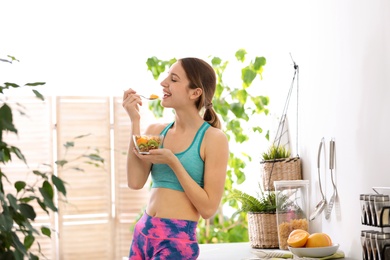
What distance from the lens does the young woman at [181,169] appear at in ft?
7.68

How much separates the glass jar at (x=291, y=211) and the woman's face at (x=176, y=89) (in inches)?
39.9

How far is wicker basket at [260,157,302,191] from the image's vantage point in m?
3.47

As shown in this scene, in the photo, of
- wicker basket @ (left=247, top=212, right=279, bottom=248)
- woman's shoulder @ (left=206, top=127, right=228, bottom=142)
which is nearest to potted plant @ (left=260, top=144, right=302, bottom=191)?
wicker basket @ (left=247, top=212, right=279, bottom=248)

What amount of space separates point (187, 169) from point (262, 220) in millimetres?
1126

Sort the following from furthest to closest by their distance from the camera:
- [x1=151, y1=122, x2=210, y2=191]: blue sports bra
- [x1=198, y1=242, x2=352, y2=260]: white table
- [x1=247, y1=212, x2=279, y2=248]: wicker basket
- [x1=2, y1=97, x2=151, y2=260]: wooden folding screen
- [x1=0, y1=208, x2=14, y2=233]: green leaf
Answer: [x1=2, y1=97, x2=151, y2=260]: wooden folding screen → [x1=247, y1=212, x2=279, y2=248]: wicker basket → [x1=198, y1=242, x2=352, y2=260]: white table → [x1=151, y1=122, x2=210, y2=191]: blue sports bra → [x1=0, y1=208, x2=14, y2=233]: green leaf

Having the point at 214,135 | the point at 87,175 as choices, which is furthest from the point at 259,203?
the point at 87,175

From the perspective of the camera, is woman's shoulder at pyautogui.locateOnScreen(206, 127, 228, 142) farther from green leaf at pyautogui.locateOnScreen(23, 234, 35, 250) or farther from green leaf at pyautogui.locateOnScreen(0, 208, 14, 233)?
green leaf at pyautogui.locateOnScreen(0, 208, 14, 233)

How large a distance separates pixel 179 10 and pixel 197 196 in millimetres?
3425

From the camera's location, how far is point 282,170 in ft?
11.4

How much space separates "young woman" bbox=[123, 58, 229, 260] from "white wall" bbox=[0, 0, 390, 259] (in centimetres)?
63

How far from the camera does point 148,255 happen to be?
237 centimetres

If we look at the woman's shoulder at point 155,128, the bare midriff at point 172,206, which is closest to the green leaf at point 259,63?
the woman's shoulder at point 155,128

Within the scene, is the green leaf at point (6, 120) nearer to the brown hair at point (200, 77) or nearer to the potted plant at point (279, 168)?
the brown hair at point (200, 77)

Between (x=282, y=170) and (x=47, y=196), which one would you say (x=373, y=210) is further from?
(x=47, y=196)
